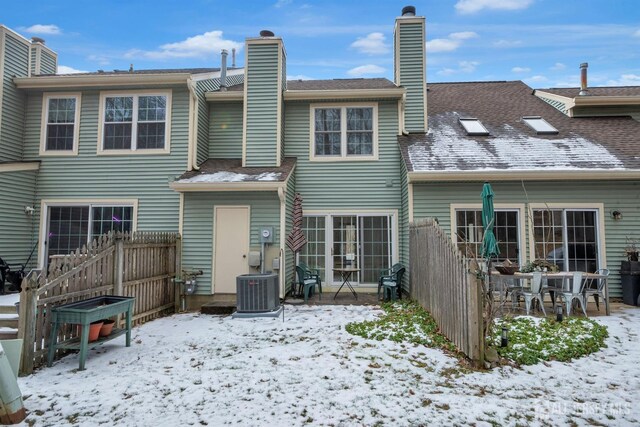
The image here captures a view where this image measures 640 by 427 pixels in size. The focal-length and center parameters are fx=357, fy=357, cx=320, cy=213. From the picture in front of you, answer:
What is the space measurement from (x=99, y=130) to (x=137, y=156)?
1263 mm

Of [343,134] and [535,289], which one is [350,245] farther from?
[535,289]

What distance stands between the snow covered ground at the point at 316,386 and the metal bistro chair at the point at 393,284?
121 inches

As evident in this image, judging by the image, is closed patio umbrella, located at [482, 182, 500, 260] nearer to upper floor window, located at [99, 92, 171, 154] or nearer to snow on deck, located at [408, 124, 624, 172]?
snow on deck, located at [408, 124, 624, 172]

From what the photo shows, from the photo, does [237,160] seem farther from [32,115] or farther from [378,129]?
[32,115]

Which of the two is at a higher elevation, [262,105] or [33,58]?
[33,58]

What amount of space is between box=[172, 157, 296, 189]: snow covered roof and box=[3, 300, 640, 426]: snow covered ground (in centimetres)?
380

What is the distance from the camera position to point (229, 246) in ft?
28.0

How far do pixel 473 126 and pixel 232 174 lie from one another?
687 cm

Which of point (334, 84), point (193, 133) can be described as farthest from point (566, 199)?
point (193, 133)

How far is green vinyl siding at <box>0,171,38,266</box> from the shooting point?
334 inches

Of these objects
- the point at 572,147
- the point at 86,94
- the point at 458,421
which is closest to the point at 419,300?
the point at 458,421

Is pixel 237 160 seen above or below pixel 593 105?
below

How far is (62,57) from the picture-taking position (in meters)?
11.8

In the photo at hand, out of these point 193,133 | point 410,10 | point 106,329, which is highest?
point 410,10
